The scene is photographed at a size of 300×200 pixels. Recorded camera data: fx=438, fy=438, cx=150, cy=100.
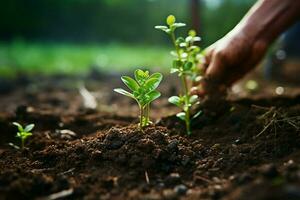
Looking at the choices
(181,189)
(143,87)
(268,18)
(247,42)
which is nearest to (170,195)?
(181,189)

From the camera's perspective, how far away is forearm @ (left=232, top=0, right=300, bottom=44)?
2.78 metres

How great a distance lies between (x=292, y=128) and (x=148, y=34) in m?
12.5

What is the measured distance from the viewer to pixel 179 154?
192 cm

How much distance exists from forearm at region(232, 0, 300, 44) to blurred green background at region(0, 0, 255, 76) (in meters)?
6.31

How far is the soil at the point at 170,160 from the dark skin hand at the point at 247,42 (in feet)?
0.81

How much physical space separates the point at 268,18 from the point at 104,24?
37.8 feet

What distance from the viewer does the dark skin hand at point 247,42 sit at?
2725 mm

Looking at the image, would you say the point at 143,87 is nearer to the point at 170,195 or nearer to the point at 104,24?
the point at 170,195

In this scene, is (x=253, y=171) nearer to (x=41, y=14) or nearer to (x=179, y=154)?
(x=179, y=154)

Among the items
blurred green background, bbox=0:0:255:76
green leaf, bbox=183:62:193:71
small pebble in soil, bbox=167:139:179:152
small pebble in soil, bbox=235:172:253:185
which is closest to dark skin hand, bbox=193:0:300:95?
green leaf, bbox=183:62:193:71

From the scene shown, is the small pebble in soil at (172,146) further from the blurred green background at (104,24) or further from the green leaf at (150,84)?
the blurred green background at (104,24)

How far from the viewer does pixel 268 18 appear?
2.82 m

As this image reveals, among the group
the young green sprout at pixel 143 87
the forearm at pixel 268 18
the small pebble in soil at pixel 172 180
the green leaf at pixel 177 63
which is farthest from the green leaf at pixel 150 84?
the forearm at pixel 268 18

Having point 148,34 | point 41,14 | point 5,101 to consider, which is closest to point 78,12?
point 41,14
